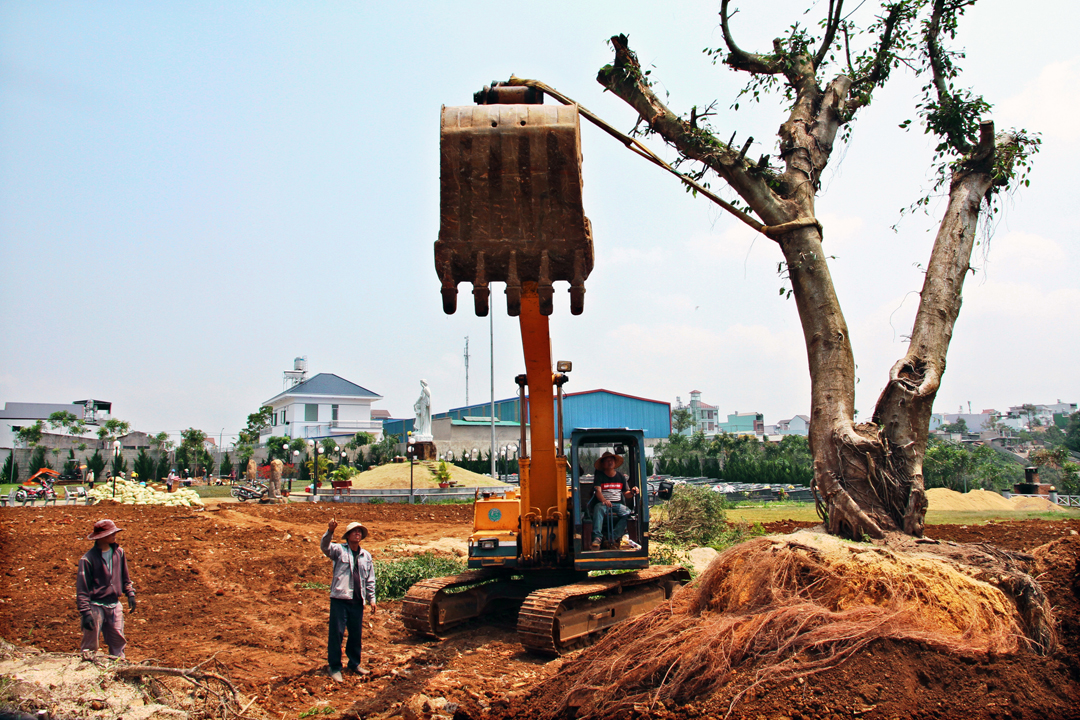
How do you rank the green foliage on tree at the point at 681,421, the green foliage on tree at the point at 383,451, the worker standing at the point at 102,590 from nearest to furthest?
1. the worker standing at the point at 102,590
2. the green foliage on tree at the point at 383,451
3. the green foliage on tree at the point at 681,421

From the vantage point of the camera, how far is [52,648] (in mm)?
7434

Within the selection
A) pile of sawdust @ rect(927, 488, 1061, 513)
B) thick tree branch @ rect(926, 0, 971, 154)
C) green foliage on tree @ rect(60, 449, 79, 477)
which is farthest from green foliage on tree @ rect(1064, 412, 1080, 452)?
green foliage on tree @ rect(60, 449, 79, 477)

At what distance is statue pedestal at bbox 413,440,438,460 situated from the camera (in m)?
39.8

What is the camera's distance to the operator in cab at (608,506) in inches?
310

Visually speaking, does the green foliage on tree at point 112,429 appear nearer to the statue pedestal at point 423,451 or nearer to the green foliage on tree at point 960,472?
the statue pedestal at point 423,451

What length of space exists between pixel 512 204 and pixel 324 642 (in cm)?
540

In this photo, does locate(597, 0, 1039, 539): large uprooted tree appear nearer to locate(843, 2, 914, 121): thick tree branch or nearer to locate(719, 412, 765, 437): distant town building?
locate(843, 2, 914, 121): thick tree branch

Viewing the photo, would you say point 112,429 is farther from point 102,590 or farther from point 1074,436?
point 1074,436

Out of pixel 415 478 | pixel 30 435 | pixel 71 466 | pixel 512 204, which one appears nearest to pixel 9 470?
pixel 71 466

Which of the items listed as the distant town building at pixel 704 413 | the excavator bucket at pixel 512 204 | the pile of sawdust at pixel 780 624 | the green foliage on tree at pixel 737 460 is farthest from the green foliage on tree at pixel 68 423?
the distant town building at pixel 704 413

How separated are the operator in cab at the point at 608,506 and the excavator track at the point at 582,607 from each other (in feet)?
1.81

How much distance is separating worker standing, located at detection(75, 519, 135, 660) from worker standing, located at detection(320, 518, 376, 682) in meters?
1.70

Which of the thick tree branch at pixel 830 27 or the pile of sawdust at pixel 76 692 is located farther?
the thick tree branch at pixel 830 27

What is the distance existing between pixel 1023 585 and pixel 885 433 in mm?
3039
